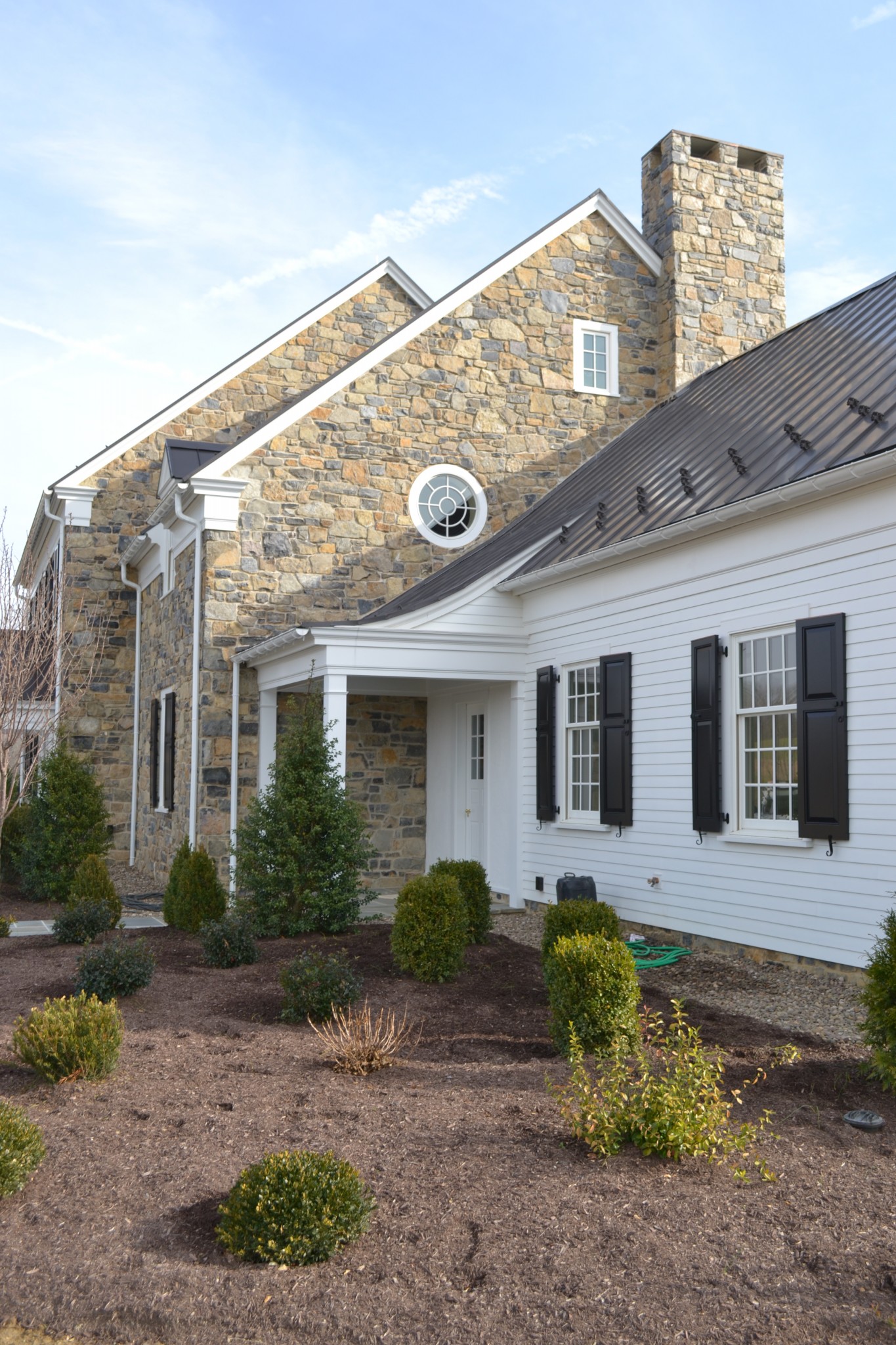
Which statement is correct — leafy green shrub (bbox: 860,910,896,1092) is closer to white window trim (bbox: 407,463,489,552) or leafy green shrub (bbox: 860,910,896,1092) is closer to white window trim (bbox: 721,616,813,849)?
white window trim (bbox: 721,616,813,849)

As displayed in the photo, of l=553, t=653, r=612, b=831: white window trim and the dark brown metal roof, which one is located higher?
the dark brown metal roof

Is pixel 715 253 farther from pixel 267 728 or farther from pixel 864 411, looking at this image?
pixel 267 728

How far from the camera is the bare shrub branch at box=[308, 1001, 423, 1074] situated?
19.6ft

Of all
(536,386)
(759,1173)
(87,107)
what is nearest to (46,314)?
(87,107)

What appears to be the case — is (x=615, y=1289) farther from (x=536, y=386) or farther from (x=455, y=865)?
(x=536, y=386)

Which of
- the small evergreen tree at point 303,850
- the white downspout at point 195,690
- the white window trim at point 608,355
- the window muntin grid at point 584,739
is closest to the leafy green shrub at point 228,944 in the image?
the small evergreen tree at point 303,850

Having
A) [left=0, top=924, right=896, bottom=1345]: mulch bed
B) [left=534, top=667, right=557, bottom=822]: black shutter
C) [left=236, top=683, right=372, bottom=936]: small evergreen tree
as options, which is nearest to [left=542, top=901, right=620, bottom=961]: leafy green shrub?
[left=0, top=924, right=896, bottom=1345]: mulch bed

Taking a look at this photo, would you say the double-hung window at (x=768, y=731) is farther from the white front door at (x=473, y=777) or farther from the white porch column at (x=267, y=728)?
the white porch column at (x=267, y=728)

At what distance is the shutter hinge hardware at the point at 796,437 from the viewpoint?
899 centimetres

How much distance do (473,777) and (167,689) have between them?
450 cm

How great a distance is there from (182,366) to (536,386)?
30.7 feet

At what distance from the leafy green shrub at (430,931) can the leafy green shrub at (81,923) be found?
323 centimetres

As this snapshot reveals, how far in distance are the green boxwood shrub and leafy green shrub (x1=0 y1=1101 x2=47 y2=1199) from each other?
89 centimetres

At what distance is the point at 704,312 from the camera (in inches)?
611
